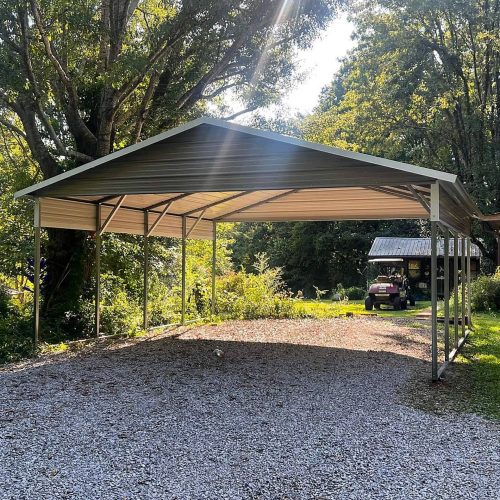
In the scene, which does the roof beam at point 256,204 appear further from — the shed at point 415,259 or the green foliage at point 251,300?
Answer: the shed at point 415,259

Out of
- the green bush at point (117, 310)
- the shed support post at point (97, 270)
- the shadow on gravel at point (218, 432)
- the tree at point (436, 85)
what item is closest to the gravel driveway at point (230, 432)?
the shadow on gravel at point (218, 432)

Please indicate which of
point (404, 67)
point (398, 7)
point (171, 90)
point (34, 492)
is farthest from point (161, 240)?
point (398, 7)

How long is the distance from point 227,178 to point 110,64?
4.56m

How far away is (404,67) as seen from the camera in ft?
69.5

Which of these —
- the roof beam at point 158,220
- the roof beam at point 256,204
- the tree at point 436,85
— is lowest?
the roof beam at point 158,220

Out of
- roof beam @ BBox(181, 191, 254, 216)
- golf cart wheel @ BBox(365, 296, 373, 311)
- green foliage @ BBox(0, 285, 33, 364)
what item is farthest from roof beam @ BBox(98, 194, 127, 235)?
golf cart wheel @ BBox(365, 296, 373, 311)

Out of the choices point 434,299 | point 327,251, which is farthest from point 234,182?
point 327,251

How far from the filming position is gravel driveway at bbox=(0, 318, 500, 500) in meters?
3.73

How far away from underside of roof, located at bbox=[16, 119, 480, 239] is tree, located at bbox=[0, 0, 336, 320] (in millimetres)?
1721

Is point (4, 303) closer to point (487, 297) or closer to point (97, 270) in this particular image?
point (97, 270)

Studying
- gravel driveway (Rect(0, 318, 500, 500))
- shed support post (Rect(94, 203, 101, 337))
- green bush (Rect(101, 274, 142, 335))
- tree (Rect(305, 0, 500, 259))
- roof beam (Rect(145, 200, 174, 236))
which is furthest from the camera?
tree (Rect(305, 0, 500, 259))

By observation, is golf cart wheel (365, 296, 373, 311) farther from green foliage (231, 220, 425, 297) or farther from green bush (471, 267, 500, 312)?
green foliage (231, 220, 425, 297)

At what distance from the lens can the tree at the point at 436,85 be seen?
69.4 ft

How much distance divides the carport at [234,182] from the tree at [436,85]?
40.1 feet
